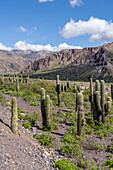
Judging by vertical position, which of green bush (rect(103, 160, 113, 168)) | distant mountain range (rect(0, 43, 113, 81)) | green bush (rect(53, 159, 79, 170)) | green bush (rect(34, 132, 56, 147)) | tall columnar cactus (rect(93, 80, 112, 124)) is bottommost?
green bush (rect(103, 160, 113, 168))

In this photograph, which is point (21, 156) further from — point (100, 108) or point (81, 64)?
point (81, 64)

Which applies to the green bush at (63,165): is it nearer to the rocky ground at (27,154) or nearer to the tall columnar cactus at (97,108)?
the rocky ground at (27,154)

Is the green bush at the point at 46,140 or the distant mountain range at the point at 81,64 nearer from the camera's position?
the green bush at the point at 46,140

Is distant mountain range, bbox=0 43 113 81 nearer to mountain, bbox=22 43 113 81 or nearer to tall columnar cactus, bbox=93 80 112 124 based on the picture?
mountain, bbox=22 43 113 81

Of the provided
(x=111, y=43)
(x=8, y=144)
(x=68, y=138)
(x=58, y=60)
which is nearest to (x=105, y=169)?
(x=68, y=138)

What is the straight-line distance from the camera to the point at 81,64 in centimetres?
11831

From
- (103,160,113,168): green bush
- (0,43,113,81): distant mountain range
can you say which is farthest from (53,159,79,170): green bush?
(0,43,113,81): distant mountain range

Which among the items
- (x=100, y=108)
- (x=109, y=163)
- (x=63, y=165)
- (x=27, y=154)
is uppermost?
(x=100, y=108)

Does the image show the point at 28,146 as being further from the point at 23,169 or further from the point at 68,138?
the point at 68,138

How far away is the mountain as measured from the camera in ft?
285

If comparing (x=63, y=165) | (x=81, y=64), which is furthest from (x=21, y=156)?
(x=81, y=64)

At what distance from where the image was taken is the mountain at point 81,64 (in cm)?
8679

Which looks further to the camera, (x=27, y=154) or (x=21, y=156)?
(x=27, y=154)

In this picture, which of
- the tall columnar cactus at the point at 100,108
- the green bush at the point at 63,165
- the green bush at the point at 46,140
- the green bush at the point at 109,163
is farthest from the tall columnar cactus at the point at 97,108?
the green bush at the point at 63,165
